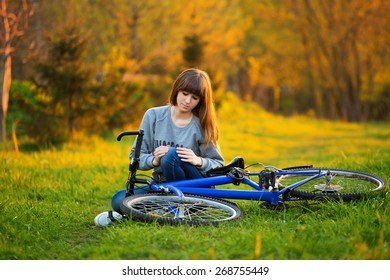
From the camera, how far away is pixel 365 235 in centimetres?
364

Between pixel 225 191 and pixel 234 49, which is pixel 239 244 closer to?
pixel 225 191

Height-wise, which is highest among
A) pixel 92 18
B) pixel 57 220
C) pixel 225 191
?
pixel 92 18

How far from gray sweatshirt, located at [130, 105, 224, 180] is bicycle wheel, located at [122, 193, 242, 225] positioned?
17.7 inches

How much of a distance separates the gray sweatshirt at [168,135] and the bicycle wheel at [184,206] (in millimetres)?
450

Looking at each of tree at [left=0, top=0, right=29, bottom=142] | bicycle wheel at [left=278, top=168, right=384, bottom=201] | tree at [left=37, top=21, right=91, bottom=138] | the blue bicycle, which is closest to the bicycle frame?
the blue bicycle

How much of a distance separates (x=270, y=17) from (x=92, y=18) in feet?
36.6

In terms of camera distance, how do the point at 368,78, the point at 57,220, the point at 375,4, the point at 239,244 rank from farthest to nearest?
the point at 368,78 → the point at 375,4 → the point at 57,220 → the point at 239,244

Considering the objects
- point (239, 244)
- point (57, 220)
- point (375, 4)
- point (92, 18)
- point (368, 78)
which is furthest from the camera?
point (368, 78)

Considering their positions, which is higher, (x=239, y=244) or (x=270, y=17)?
(x=270, y=17)

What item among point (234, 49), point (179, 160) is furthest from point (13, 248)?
point (234, 49)

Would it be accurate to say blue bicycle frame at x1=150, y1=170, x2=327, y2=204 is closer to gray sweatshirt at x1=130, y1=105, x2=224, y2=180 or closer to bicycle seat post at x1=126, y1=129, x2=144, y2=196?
bicycle seat post at x1=126, y1=129, x2=144, y2=196

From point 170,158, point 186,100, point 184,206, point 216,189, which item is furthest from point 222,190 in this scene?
point 186,100

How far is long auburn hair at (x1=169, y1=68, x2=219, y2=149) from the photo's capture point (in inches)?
184

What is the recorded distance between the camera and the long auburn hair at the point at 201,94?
184 inches
